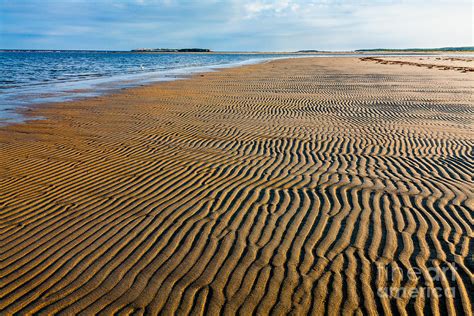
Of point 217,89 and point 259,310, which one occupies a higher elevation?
point 217,89

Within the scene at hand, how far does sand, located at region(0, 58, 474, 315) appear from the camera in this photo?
3598 mm

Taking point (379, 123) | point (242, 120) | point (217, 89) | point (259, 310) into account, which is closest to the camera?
point (259, 310)

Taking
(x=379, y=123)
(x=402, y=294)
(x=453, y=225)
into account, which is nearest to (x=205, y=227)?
(x=402, y=294)

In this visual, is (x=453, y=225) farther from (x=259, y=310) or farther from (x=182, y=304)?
(x=182, y=304)

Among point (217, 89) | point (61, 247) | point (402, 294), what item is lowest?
point (402, 294)

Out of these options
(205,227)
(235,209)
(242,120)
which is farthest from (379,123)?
(205,227)

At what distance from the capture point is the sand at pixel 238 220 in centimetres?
360

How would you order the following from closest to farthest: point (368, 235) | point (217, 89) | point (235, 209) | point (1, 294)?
point (1, 294)
point (368, 235)
point (235, 209)
point (217, 89)

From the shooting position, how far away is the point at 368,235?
4574mm

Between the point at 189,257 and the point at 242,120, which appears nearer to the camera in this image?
the point at 189,257

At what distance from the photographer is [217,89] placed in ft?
65.7

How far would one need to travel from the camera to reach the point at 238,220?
16.5 ft

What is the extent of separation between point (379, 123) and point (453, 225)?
262 inches

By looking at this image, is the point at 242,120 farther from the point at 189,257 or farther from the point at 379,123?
the point at 189,257
